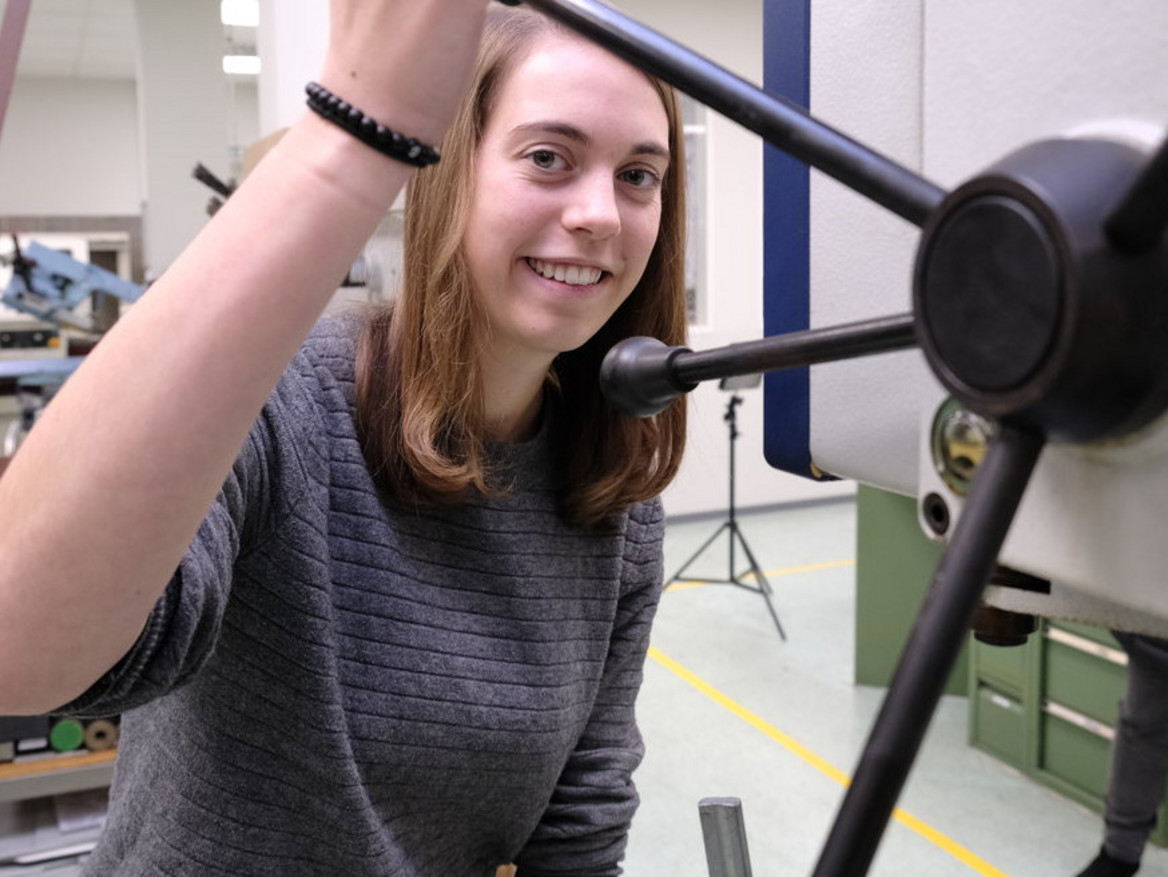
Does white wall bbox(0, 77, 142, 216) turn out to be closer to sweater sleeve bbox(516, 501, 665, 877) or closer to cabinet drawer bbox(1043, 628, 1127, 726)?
cabinet drawer bbox(1043, 628, 1127, 726)

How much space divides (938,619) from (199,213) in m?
5.22

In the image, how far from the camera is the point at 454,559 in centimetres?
94

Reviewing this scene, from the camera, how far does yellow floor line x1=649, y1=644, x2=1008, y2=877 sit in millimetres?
2564

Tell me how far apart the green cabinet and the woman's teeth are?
6.84 ft

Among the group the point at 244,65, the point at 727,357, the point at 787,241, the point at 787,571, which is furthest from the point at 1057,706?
the point at 244,65

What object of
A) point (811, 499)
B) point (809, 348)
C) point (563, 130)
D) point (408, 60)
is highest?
point (811, 499)

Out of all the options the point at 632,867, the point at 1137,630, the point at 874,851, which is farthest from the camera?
the point at 632,867

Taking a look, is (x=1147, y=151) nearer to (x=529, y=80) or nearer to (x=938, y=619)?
(x=938, y=619)

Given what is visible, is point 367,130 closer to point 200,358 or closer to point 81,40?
point 200,358

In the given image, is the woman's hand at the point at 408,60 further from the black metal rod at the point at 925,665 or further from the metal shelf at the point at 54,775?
the metal shelf at the point at 54,775

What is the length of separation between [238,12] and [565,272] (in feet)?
20.2

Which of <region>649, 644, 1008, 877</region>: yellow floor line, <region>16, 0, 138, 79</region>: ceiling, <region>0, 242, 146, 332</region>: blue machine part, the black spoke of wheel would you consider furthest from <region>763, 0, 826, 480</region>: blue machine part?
<region>16, 0, 138, 79</region>: ceiling

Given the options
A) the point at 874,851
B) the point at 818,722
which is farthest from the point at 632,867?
the point at 874,851

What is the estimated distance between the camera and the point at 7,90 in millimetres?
660
